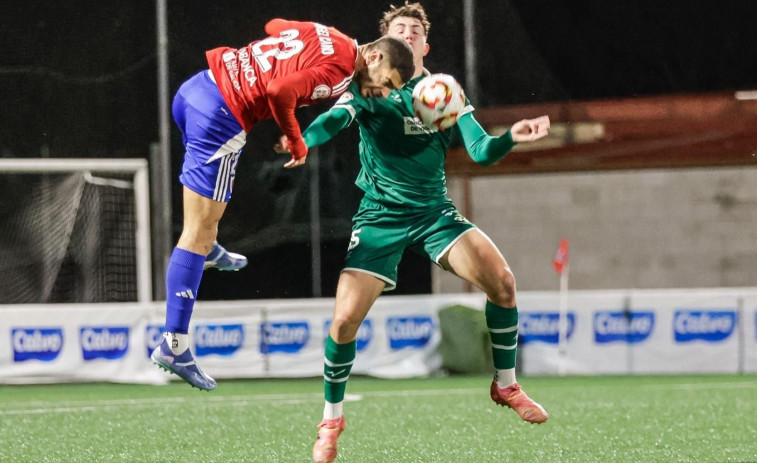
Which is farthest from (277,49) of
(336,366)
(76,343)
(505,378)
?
(76,343)

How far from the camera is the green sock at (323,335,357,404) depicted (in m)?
5.56

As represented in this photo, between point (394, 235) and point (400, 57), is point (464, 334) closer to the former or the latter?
point (394, 235)

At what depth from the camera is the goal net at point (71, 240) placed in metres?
12.3

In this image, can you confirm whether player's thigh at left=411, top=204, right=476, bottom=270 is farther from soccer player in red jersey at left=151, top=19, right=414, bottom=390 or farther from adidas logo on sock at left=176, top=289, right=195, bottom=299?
adidas logo on sock at left=176, top=289, right=195, bottom=299

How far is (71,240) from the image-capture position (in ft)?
40.6

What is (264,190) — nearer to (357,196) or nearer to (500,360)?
(357,196)

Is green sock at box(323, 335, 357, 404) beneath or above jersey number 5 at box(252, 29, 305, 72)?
beneath

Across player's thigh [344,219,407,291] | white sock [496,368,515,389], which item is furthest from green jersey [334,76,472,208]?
white sock [496,368,515,389]

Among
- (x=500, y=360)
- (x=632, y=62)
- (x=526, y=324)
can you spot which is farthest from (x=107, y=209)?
(x=500, y=360)

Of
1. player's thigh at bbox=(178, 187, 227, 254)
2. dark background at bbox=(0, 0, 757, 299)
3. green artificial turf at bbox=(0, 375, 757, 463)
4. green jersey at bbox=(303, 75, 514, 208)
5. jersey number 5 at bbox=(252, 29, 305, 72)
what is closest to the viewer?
jersey number 5 at bbox=(252, 29, 305, 72)

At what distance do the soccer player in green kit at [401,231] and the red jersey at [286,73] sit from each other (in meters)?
0.26

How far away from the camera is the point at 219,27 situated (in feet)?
40.1

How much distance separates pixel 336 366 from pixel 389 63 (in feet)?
4.83

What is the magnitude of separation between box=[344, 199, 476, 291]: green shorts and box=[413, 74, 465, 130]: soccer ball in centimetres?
48
